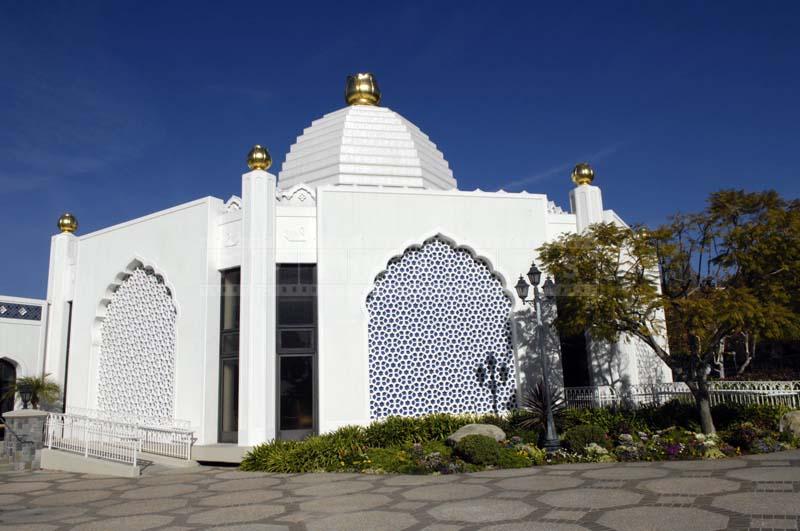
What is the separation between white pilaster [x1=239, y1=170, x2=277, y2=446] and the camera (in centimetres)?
1127

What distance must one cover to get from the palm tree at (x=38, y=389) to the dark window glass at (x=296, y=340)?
271 inches

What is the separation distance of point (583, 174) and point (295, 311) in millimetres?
7080

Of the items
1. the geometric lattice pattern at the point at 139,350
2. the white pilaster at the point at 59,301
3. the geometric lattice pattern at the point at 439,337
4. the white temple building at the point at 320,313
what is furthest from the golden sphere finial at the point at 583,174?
the white pilaster at the point at 59,301

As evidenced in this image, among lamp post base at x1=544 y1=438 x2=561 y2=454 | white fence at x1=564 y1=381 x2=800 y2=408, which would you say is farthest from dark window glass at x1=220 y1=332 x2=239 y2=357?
white fence at x1=564 y1=381 x2=800 y2=408

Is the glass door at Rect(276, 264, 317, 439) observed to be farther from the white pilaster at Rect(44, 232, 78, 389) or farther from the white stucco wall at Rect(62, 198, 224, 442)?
the white pilaster at Rect(44, 232, 78, 389)

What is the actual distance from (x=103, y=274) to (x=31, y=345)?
317cm

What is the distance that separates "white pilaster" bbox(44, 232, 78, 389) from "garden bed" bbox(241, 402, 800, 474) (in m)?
7.94

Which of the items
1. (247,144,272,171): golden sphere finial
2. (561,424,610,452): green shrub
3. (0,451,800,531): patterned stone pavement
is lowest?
(0,451,800,531): patterned stone pavement

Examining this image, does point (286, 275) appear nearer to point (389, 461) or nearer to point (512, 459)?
point (389, 461)

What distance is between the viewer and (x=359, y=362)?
39.4 feet

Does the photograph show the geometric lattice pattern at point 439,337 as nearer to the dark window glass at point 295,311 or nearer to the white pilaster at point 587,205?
the dark window glass at point 295,311

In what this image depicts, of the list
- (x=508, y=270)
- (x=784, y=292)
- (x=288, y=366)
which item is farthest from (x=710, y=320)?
(x=288, y=366)

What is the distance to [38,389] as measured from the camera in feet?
48.1

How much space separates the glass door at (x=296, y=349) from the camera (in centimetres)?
1180
